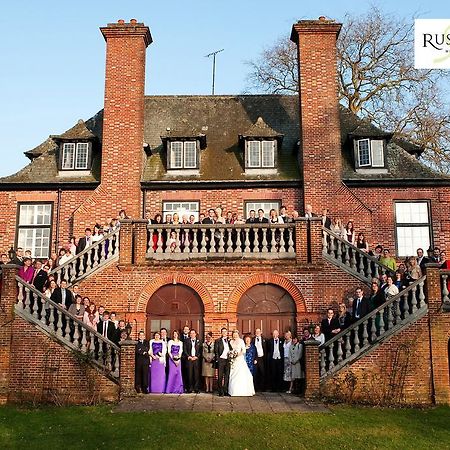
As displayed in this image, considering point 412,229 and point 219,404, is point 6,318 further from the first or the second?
point 412,229

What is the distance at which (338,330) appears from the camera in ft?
49.0

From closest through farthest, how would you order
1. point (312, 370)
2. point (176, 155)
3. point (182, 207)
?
1. point (312, 370)
2. point (182, 207)
3. point (176, 155)

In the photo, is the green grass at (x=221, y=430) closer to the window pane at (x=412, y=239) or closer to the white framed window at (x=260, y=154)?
the window pane at (x=412, y=239)

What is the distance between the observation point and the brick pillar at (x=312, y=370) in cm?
1412

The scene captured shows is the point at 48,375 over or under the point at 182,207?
under

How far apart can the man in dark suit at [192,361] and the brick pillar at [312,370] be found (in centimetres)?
277

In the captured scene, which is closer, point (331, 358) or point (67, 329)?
point (331, 358)

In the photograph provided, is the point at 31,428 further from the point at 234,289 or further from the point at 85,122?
the point at 85,122

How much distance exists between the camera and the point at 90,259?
17.1 metres

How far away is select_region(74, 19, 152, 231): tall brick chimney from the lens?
19859mm

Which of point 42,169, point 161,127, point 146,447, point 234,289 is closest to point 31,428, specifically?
point 146,447

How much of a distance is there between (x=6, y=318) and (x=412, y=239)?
12737mm

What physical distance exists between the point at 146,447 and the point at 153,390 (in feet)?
14.4

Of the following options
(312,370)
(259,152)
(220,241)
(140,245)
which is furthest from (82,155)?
(312,370)
